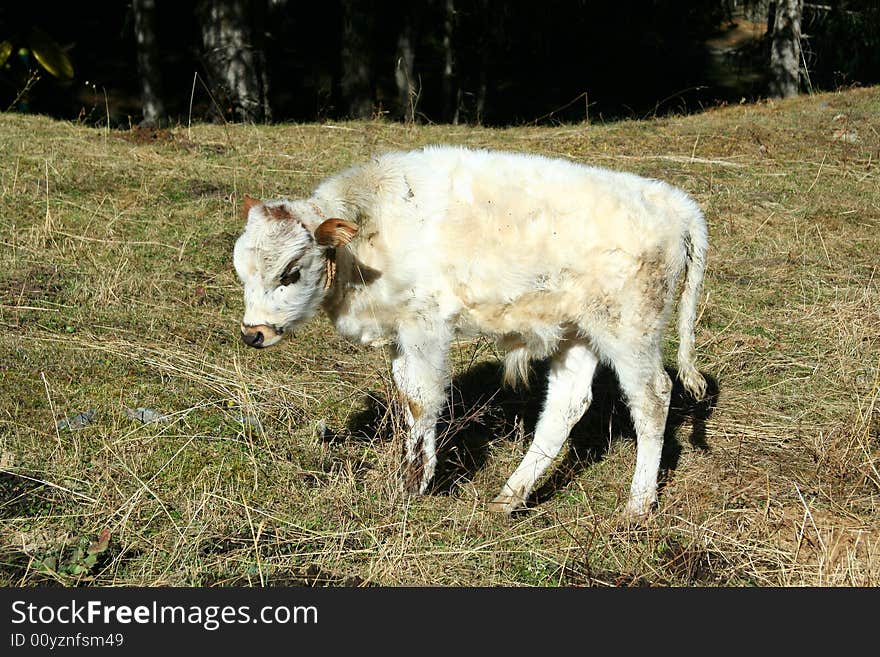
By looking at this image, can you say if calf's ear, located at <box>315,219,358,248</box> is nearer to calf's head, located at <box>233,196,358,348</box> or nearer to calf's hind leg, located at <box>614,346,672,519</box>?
calf's head, located at <box>233,196,358,348</box>

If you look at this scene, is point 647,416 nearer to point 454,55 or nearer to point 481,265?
point 481,265

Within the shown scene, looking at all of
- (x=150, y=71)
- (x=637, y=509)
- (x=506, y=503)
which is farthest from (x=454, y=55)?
(x=637, y=509)

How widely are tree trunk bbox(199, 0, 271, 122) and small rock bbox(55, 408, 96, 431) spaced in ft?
37.0

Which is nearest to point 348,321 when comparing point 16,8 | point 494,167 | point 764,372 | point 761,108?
point 494,167

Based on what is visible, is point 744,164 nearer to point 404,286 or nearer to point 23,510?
point 404,286

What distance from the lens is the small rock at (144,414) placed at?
243 inches

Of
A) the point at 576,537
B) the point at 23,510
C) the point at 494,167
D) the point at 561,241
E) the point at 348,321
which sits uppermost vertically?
the point at 494,167

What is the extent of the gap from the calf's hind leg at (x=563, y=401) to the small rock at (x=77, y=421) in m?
2.73

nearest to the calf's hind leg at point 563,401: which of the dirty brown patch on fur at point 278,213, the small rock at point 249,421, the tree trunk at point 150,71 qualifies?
the small rock at point 249,421

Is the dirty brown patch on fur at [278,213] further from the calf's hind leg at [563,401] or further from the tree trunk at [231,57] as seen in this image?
the tree trunk at [231,57]

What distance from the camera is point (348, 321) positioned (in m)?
5.72

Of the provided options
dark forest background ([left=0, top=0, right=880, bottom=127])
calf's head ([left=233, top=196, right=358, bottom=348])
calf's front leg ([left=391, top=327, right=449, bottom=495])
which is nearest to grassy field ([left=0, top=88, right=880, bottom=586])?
calf's front leg ([left=391, top=327, right=449, bottom=495])

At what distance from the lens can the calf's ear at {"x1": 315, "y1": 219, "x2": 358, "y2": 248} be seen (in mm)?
5129

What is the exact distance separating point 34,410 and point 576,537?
11.8 ft
